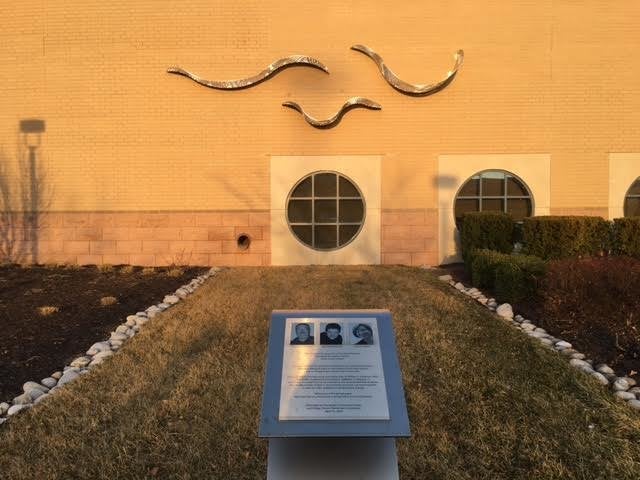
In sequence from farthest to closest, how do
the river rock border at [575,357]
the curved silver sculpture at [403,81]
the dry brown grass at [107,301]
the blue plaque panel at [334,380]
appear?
the curved silver sculpture at [403,81], the dry brown grass at [107,301], the river rock border at [575,357], the blue plaque panel at [334,380]

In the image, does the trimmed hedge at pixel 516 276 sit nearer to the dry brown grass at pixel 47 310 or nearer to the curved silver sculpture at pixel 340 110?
the curved silver sculpture at pixel 340 110

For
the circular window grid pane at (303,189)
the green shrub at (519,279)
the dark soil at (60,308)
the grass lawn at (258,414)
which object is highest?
the circular window grid pane at (303,189)

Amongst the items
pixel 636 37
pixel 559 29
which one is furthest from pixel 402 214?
pixel 636 37

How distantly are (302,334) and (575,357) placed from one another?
341 centimetres

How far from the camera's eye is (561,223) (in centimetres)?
904

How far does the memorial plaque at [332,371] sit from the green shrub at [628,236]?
28.5 feet

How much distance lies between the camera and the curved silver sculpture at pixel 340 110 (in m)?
10.6

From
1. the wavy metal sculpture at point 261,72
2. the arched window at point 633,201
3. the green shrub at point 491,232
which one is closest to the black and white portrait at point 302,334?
the green shrub at point 491,232

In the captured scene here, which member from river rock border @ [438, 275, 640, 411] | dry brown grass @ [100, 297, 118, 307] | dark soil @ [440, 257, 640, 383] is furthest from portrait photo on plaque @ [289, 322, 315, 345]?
dry brown grass @ [100, 297, 118, 307]

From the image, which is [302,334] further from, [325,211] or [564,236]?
[325,211]

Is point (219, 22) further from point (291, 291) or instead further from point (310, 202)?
point (291, 291)

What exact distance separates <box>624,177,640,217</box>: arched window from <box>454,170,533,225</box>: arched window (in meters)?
2.09

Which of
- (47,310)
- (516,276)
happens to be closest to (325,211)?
(516,276)

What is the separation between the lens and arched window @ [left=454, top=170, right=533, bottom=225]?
35.9 feet
